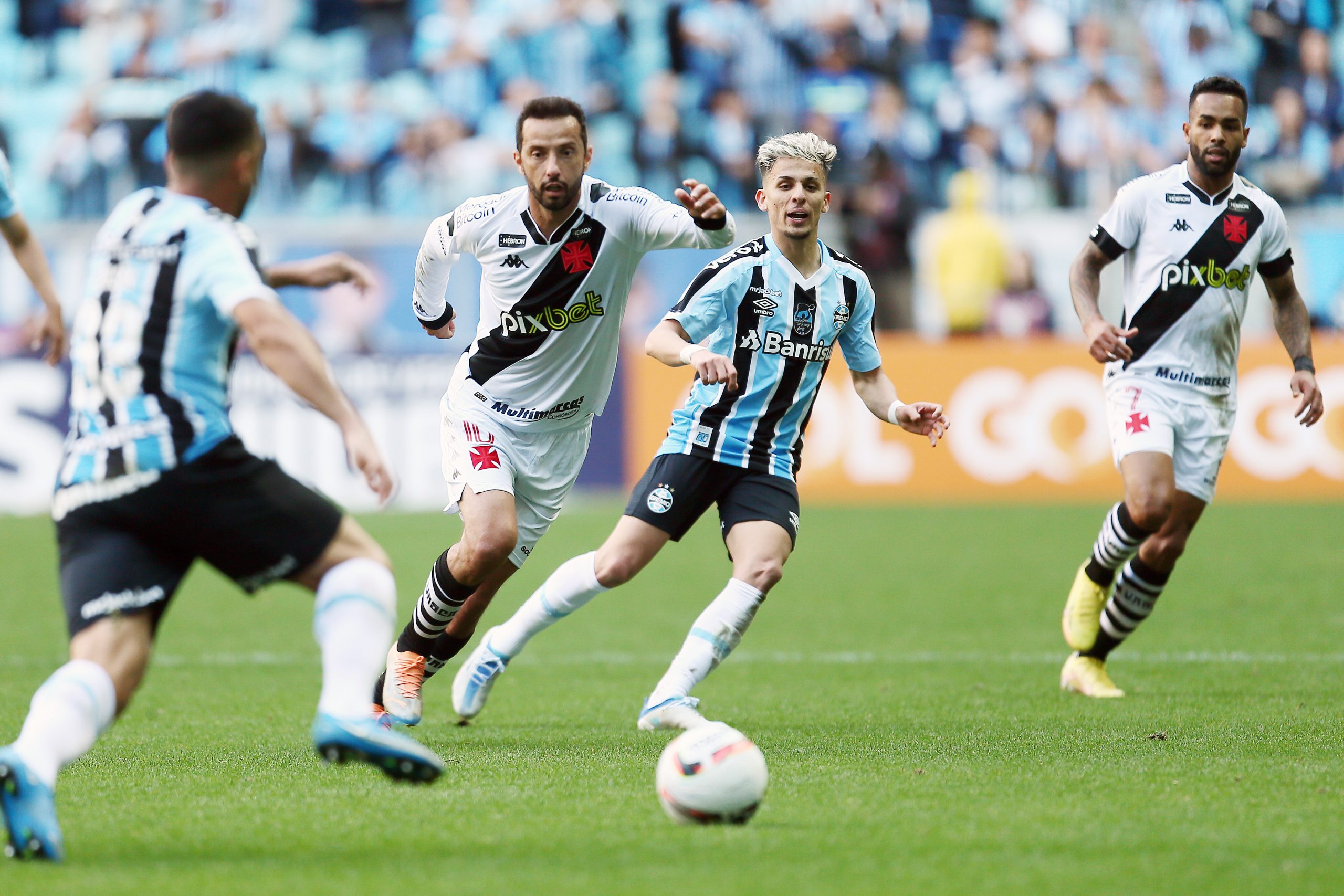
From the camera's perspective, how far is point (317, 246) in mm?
16766

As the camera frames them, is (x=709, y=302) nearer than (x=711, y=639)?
No

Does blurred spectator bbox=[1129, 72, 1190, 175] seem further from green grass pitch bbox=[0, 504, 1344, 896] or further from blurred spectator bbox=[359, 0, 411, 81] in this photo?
blurred spectator bbox=[359, 0, 411, 81]

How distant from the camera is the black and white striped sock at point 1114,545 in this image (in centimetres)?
732

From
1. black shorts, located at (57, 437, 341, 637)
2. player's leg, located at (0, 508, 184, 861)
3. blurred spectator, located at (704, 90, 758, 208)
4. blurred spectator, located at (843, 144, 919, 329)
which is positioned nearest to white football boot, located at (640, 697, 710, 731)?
black shorts, located at (57, 437, 341, 637)

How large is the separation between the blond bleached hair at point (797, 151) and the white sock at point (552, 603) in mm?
1707

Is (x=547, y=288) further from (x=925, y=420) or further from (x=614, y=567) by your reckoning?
(x=925, y=420)

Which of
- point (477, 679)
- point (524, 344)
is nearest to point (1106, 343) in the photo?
point (524, 344)

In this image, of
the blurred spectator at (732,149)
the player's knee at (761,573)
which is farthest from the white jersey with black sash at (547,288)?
the blurred spectator at (732,149)

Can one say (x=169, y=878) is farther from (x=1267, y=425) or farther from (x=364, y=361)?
(x=1267, y=425)

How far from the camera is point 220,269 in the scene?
4.15 m

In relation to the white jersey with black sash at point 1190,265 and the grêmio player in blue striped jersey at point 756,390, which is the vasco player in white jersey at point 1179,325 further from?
the grêmio player in blue striped jersey at point 756,390

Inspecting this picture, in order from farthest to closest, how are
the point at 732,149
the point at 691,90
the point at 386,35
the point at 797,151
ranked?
the point at 386,35
the point at 691,90
the point at 732,149
the point at 797,151

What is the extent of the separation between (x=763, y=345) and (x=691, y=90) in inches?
578

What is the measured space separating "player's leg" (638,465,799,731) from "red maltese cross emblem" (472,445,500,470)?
99cm
